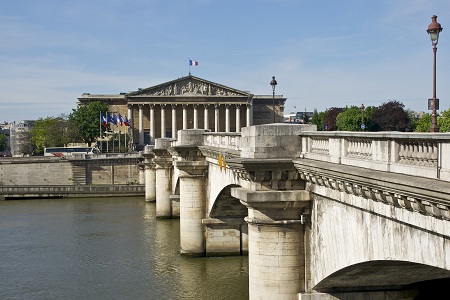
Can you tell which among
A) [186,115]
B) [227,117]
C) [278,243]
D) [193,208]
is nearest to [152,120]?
[186,115]

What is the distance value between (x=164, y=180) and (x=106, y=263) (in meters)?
19.7

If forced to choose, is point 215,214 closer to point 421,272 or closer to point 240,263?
point 240,263

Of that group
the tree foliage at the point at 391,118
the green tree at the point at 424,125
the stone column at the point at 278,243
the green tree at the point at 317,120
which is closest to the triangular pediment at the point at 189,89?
the green tree at the point at 317,120

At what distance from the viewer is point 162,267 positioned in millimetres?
33500

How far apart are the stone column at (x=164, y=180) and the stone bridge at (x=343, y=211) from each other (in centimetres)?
2931

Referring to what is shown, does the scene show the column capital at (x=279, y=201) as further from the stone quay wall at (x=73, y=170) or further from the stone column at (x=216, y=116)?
the stone column at (x=216, y=116)

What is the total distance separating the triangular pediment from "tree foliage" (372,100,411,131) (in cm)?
5193

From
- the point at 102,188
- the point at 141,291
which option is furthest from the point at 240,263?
the point at 102,188

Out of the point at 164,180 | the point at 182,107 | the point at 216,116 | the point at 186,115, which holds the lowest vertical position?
the point at 164,180

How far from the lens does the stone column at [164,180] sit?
54344mm

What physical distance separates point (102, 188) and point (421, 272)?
66.6 metres

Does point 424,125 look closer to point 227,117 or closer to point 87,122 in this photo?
point 227,117

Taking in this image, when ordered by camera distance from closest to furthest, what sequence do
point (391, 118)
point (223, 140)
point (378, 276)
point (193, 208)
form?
point (378, 276) → point (223, 140) → point (193, 208) → point (391, 118)

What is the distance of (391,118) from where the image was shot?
3777 inches
